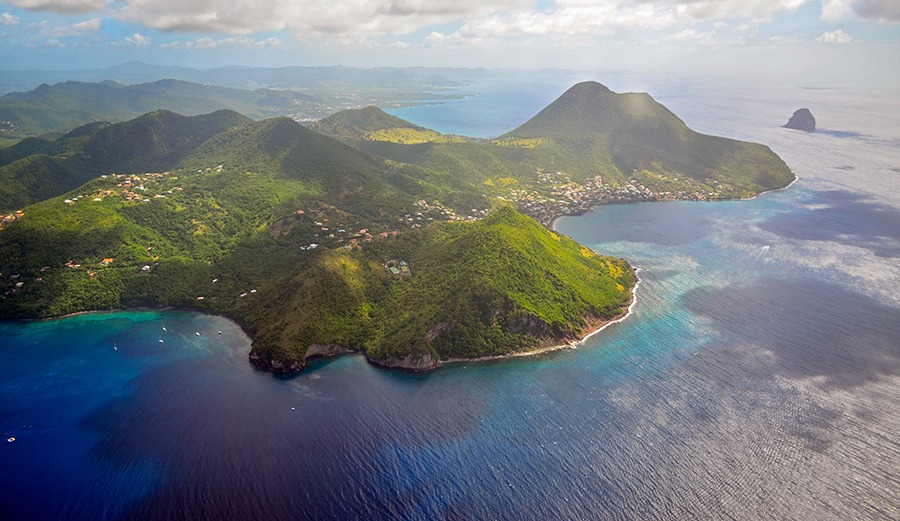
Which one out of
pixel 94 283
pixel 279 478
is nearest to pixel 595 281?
pixel 279 478

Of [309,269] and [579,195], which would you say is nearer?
[309,269]

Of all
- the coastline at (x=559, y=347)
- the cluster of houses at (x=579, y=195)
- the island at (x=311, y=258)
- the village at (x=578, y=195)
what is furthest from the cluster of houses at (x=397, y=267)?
the village at (x=578, y=195)

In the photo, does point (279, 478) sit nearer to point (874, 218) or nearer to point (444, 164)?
point (444, 164)

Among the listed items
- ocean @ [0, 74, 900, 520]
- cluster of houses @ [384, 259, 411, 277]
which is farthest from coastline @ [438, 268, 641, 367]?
cluster of houses @ [384, 259, 411, 277]

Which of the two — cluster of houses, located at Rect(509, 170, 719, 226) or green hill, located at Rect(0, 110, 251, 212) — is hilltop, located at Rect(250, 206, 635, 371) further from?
green hill, located at Rect(0, 110, 251, 212)

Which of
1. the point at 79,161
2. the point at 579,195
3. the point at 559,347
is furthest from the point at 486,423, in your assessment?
the point at 79,161

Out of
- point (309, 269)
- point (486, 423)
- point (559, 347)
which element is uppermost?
point (309, 269)

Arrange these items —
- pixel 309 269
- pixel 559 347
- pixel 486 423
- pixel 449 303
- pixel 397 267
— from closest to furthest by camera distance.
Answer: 1. pixel 486 423
2. pixel 559 347
3. pixel 449 303
4. pixel 309 269
5. pixel 397 267

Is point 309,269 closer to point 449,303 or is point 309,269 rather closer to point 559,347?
point 449,303
